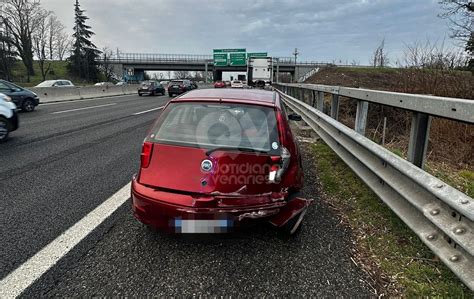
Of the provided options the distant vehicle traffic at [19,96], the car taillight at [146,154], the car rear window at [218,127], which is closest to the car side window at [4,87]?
the distant vehicle traffic at [19,96]

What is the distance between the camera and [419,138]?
2.93m

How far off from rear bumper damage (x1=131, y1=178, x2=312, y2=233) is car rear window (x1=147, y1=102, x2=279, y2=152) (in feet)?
1.72

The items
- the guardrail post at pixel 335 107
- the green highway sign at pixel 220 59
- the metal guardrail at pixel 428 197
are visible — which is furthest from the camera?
the green highway sign at pixel 220 59

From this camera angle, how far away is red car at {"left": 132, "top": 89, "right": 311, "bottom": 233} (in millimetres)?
2758

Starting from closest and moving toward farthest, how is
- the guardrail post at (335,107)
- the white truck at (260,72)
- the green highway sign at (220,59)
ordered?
the guardrail post at (335,107)
the white truck at (260,72)
the green highway sign at (220,59)

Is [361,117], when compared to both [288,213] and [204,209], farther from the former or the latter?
[204,209]

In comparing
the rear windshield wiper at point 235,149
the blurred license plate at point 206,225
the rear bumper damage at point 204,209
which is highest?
the rear windshield wiper at point 235,149

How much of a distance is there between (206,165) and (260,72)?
28.7 metres

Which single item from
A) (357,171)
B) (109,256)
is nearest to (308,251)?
(357,171)

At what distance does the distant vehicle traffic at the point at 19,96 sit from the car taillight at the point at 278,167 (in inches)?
608

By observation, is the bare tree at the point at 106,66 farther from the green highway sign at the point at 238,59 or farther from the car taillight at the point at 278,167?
the car taillight at the point at 278,167

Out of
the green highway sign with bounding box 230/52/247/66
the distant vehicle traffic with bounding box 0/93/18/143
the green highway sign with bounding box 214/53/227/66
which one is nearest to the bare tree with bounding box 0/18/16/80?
the green highway sign with bounding box 214/53/227/66

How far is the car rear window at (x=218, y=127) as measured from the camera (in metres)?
3.07

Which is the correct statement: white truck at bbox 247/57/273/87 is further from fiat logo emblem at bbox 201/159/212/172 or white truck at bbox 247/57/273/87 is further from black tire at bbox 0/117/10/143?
fiat logo emblem at bbox 201/159/212/172
